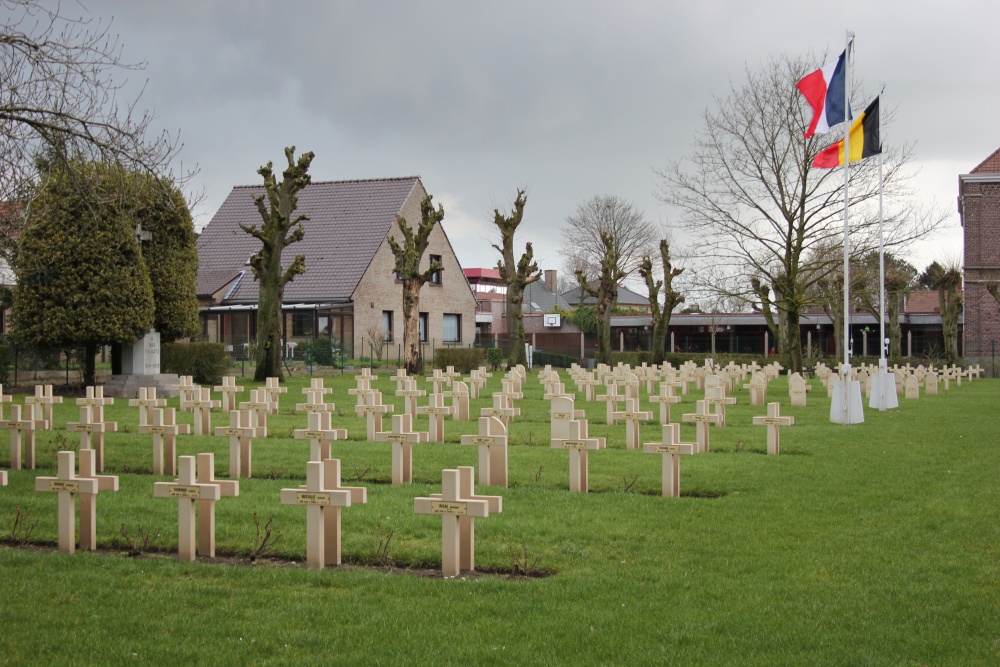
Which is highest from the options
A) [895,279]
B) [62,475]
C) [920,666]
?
[895,279]

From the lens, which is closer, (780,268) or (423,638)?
(423,638)

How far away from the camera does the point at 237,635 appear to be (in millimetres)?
5672

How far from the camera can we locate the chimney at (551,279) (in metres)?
90.1

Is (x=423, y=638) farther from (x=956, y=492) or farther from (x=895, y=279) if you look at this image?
(x=895, y=279)

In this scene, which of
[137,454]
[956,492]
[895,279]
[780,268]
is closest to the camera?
[956,492]

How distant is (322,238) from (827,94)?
1177 inches

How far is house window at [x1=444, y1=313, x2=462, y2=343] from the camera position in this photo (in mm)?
50344

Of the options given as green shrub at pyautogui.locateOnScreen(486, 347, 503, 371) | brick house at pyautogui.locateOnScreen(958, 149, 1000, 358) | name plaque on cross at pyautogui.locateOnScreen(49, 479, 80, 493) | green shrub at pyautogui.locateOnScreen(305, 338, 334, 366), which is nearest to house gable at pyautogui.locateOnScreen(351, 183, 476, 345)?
green shrub at pyautogui.locateOnScreen(305, 338, 334, 366)

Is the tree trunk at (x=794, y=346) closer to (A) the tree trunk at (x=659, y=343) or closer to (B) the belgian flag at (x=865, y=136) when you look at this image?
(A) the tree trunk at (x=659, y=343)

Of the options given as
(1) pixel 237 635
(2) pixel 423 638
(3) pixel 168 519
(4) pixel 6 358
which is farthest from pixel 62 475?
(4) pixel 6 358

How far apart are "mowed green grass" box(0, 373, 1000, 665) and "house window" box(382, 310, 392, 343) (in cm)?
3258

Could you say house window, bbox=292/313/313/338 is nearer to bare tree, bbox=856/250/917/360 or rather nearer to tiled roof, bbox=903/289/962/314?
bare tree, bbox=856/250/917/360

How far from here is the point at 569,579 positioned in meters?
6.94

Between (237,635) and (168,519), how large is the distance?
358 centimetres
